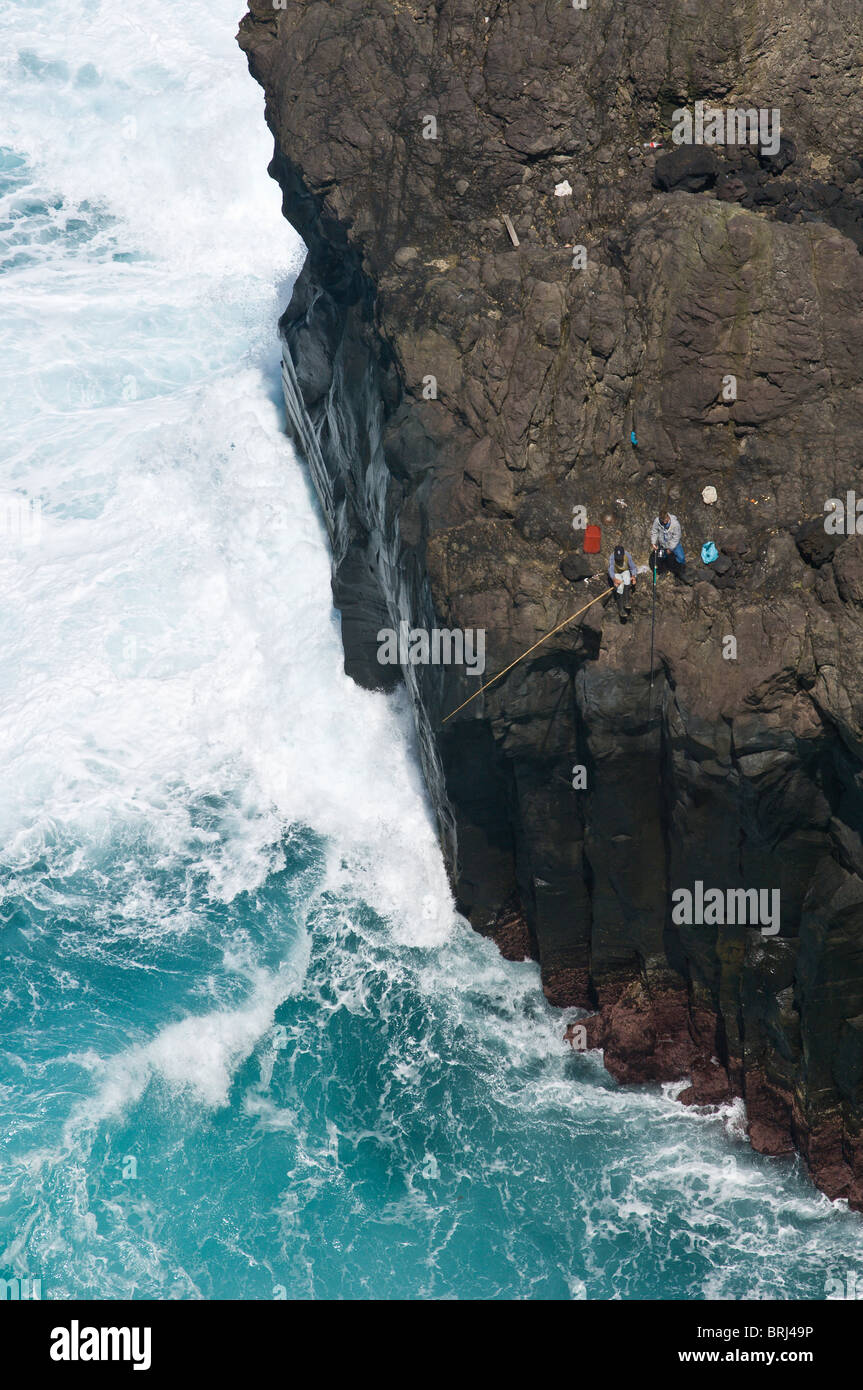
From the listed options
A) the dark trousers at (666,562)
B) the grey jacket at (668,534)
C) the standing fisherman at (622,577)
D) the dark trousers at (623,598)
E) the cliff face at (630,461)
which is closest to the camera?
the cliff face at (630,461)

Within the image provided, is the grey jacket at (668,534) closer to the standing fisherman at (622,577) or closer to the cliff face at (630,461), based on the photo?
the cliff face at (630,461)

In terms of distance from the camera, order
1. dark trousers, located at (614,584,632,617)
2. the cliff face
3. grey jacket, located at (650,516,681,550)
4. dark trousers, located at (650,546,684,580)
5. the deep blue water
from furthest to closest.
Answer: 1. the deep blue water
2. dark trousers, located at (650,546,684,580)
3. grey jacket, located at (650,516,681,550)
4. dark trousers, located at (614,584,632,617)
5. the cliff face

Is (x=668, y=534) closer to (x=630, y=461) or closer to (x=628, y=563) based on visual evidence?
(x=628, y=563)

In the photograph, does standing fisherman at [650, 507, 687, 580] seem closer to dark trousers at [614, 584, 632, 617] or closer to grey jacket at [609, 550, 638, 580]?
grey jacket at [609, 550, 638, 580]

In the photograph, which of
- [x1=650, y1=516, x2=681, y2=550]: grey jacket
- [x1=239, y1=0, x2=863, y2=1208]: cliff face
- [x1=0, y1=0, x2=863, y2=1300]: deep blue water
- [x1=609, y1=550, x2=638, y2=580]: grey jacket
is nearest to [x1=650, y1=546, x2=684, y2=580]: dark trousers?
[x1=650, y1=516, x2=681, y2=550]: grey jacket

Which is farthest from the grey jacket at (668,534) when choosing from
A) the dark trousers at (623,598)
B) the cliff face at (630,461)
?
the dark trousers at (623,598)

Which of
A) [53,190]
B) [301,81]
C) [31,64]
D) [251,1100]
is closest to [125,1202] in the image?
[251,1100]
